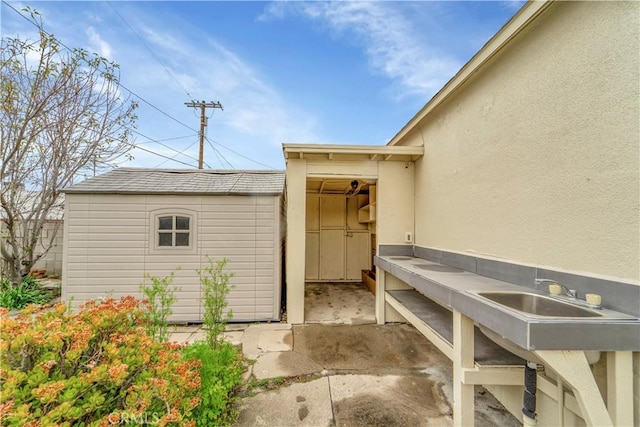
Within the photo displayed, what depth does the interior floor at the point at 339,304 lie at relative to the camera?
454 centimetres

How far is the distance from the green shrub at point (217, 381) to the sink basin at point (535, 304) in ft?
7.69

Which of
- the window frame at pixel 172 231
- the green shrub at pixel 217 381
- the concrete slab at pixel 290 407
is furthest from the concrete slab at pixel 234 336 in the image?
the window frame at pixel 172 231

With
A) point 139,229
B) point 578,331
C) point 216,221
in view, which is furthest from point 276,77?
point 578,331

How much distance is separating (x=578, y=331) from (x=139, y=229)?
5.65 m

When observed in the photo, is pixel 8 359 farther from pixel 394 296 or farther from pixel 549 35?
pixel 549 35

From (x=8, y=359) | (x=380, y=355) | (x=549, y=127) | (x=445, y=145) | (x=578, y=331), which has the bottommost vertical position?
(x=380, y=355)

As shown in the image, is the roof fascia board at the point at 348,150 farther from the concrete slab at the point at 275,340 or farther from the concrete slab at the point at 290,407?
the concrete slab at the point at 290,407

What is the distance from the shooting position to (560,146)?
1.84 m

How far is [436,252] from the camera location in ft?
12.0

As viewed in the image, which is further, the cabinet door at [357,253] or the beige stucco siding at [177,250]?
the cabinet door at [357,253]

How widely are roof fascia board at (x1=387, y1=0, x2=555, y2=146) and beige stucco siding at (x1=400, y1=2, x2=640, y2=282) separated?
8 centimetres

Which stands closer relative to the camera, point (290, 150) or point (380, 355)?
point (380, 355)

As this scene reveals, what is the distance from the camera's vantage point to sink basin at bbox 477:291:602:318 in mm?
1550

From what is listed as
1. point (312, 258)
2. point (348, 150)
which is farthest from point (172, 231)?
point (312, 258)
